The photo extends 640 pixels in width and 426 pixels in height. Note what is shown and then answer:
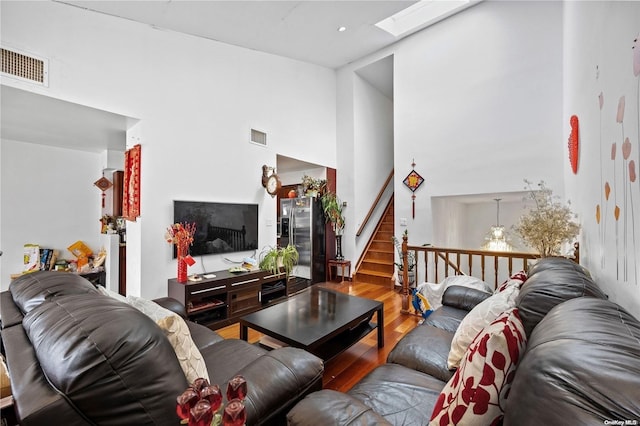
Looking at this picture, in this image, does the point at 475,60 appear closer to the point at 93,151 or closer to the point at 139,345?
the point at 139,345

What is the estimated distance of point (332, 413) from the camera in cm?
94

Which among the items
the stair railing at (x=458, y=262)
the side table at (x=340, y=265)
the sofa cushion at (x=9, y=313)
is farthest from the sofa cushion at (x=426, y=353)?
the side table at (x=340, y=265)

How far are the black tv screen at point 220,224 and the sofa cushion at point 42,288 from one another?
190cm

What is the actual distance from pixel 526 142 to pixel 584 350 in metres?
4.29

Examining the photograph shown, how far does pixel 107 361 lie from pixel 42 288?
2.79 feet

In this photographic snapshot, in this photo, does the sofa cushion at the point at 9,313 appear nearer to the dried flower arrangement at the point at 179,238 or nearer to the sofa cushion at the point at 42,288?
the sofa cushion at the point at 42,288

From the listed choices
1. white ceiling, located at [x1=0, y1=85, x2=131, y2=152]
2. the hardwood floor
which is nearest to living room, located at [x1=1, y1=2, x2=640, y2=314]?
white ceiling, located at [x1=0, y1=85, x2=131, y2=152]

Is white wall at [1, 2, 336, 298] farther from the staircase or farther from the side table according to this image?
the staircase

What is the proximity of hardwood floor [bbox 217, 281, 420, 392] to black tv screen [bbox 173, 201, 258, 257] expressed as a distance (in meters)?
1.06

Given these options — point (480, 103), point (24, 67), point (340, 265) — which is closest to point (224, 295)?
point (340, 265)

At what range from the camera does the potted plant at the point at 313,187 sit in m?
5.15

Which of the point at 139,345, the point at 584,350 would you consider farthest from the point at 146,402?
the point at 584,350

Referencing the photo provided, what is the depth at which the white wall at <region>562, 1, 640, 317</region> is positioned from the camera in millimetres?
1054

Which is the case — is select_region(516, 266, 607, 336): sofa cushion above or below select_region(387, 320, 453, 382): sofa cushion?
above
